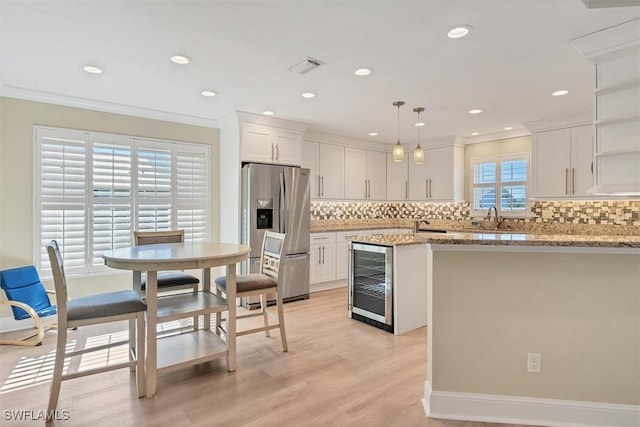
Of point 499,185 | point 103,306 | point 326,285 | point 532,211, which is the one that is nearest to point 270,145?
point 326,285

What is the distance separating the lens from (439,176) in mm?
5844

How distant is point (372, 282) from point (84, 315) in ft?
8.52

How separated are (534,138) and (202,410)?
199 inches

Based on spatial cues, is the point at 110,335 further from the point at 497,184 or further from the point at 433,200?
the point at 497,184

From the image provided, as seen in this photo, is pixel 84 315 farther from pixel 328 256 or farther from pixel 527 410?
pixel 328 256

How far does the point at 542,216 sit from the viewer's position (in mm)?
4977

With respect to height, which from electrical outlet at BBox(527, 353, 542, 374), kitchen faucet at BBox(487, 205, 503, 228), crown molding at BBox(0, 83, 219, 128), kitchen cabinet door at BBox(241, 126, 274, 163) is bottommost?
electrical outlet at BBox(527, 353, 542, 374)

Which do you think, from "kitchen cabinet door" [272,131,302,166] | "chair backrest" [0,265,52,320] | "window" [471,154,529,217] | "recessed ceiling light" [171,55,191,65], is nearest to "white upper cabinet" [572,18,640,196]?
"recessed ceiling light" [171,55,191,65]

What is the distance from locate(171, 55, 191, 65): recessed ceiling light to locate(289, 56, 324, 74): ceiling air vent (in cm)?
84

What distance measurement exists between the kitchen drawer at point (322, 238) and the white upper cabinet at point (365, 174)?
2.69 ft

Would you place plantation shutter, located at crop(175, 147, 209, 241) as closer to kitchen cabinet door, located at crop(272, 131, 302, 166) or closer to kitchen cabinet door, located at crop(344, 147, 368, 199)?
kitchen cabinet door, located at crop(272, 131, 302, 166)

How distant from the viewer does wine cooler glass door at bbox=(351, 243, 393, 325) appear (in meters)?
3.47

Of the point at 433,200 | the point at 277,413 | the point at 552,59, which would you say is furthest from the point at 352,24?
the point at 433,200

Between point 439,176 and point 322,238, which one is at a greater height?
point 439,176
